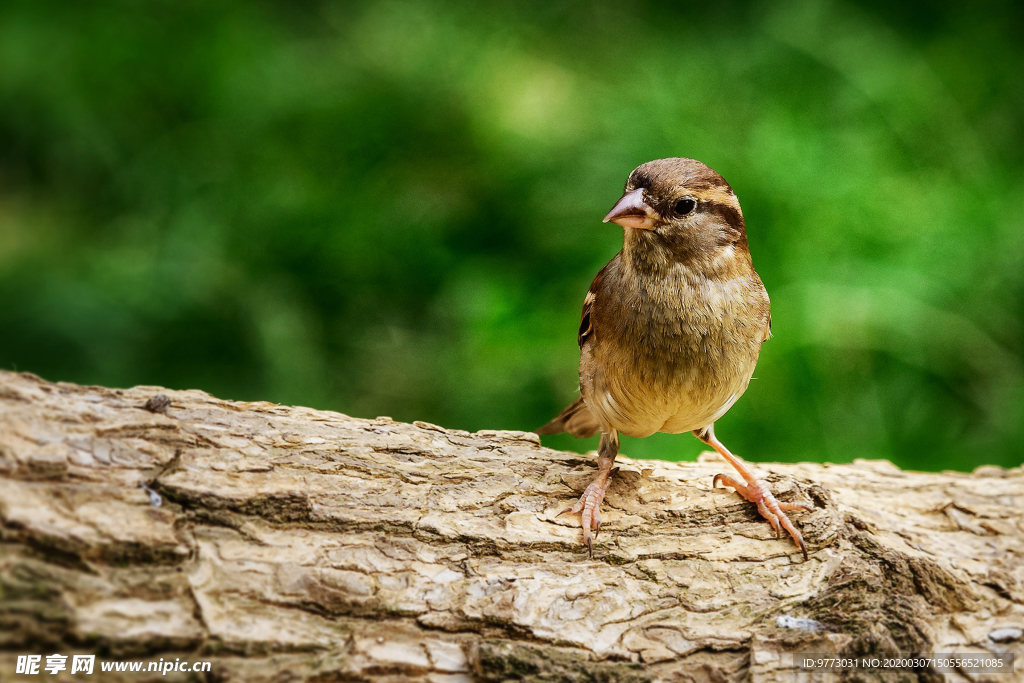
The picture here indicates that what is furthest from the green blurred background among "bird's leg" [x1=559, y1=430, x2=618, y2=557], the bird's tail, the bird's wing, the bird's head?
the bird's head

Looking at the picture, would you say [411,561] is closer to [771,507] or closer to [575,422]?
[771,507]

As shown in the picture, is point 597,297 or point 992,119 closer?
point 597,297

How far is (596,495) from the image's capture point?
3.31 meters

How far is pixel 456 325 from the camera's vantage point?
5320 mm

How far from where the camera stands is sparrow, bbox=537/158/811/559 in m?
3.31

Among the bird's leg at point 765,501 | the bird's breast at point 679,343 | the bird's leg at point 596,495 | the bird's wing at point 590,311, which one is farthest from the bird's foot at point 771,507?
the bird's wing at point 590,311

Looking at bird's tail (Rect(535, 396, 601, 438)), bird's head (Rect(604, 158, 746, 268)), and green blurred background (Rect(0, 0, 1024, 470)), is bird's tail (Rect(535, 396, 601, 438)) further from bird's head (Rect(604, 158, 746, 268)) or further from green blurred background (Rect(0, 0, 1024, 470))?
bird's head (Rect(604, 158, 746, 268))

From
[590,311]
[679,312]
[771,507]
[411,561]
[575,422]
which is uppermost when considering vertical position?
[590,311]

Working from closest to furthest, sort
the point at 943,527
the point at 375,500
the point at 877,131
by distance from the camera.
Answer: the point at 375,500 → the point at 943,527 → the point at 877,131

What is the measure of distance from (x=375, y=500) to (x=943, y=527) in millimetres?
2499

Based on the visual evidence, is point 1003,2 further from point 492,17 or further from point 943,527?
point 943,527

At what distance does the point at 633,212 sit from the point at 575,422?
1.41 metres

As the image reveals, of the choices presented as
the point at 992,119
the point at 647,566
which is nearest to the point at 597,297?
the point at 647,566

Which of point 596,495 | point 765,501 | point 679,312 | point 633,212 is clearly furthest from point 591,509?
point 633,212
